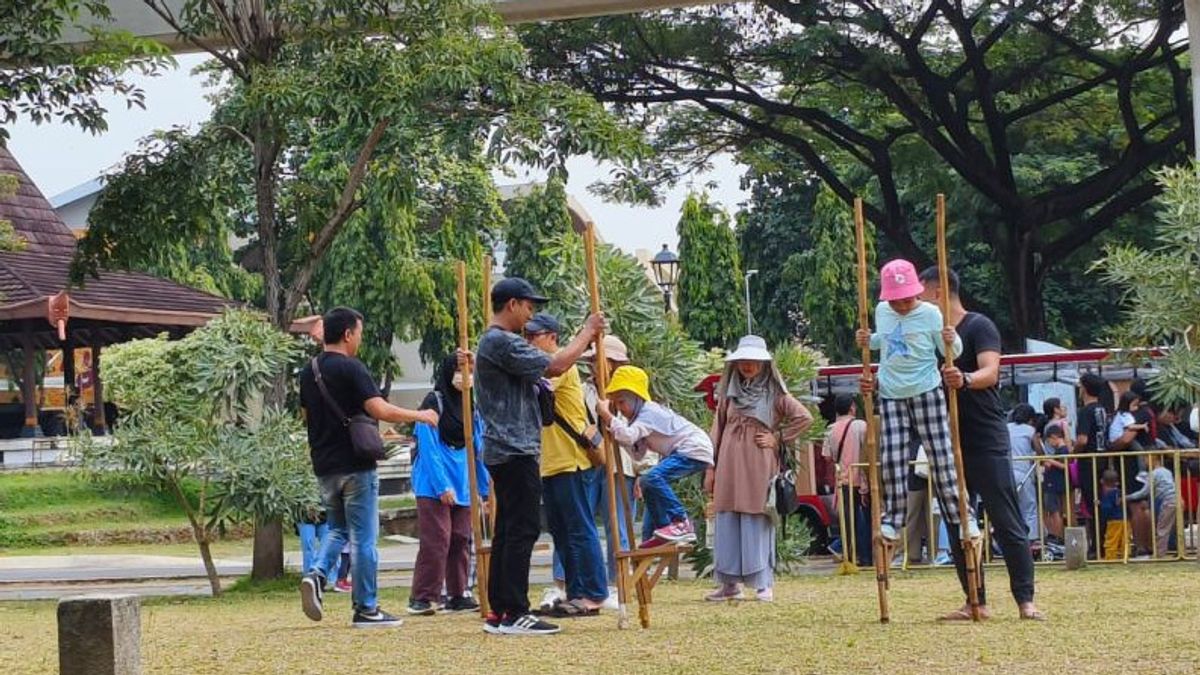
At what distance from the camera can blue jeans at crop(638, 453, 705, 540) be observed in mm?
12328

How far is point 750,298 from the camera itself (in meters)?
58.8

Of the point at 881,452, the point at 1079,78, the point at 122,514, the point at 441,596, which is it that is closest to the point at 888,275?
the point at 881,452

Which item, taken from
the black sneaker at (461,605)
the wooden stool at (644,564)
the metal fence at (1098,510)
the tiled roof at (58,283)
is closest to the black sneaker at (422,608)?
the black sneaker at (461,605)

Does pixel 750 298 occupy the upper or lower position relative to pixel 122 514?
upper

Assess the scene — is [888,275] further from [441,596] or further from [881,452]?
[441,596]

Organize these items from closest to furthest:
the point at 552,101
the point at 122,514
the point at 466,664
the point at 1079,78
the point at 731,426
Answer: the point at 466,664 < the point at 731,426 < the point at 552,101 < the point at 1079,78 < the point at 122,514

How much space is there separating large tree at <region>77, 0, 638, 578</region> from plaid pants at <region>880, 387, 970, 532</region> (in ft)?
21.4

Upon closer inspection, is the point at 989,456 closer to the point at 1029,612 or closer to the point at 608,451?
the point at 1029,612

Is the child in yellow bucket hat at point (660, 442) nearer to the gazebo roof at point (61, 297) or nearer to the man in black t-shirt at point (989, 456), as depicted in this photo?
the man in black t-shirt at point (989, 456)

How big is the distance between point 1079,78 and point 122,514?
1568 centimetres

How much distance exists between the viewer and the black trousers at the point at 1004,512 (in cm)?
1002

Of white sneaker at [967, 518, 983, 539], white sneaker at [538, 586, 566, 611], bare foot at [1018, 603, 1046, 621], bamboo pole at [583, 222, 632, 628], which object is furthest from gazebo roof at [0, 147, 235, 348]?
Result: bare foot at [1018, 603, 1046, 621]

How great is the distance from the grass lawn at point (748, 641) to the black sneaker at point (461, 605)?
50 cm

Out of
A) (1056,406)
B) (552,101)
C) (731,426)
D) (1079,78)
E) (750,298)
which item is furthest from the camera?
(750,298)
